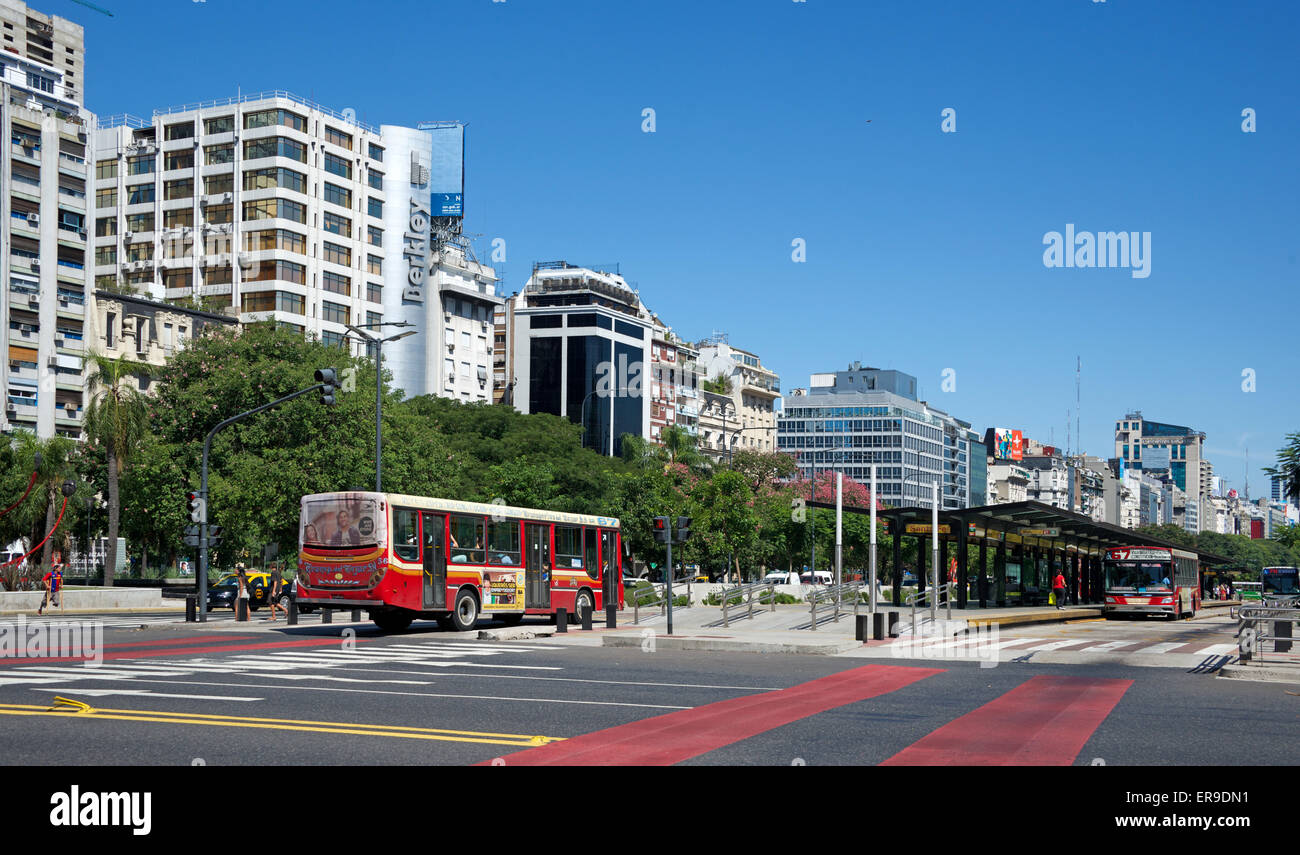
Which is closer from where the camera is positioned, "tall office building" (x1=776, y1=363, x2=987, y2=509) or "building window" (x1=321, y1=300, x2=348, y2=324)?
"building window" (x1=321, y1=300, x2=348, y2=324)

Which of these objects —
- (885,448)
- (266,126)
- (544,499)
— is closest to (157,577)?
(544,499)

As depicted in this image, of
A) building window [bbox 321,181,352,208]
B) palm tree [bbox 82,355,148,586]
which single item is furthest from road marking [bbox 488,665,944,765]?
building window [bbox 321,181,352,208]

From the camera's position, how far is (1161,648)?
87.1 feet

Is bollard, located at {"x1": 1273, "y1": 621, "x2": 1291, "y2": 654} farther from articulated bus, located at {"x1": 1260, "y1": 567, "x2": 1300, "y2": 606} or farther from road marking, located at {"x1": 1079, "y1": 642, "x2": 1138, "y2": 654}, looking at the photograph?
articulated bus, located at {"x1": 1260, "y1": 567, "x2": 1300, "y2": 606}

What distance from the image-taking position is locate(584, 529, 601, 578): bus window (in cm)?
3425

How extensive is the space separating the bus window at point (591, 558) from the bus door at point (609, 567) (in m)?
0.30

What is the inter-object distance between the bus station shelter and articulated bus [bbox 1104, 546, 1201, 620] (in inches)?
27.7

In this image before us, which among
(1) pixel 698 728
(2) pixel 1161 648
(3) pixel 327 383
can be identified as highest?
(3) pixel 327 383

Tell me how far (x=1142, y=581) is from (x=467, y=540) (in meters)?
29.3

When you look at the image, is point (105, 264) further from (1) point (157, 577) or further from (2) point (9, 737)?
(2) point (9, 737)

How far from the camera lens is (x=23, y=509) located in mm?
55719

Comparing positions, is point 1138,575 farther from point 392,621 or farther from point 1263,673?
point 392,621

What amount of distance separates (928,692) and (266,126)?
A: 82169mm

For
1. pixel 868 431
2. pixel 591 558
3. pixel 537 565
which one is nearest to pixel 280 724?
pixel 537 565
